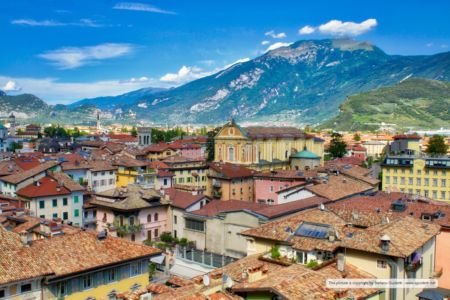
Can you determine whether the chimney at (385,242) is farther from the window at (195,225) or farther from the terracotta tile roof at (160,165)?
the terracotta tile roof at (160,165)

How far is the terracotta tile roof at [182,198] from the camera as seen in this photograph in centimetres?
5661

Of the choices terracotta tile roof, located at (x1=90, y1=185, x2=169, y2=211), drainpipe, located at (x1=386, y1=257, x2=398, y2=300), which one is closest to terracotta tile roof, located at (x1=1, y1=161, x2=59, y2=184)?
terracotta tile roof, located at (x1=90, y1=185, x2=169, y2=211)

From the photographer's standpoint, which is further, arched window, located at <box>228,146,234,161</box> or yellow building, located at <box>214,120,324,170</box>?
arched window, located at <box>228,146,234,161</box>

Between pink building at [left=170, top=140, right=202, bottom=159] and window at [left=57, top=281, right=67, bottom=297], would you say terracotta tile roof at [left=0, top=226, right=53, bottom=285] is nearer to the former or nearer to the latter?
window at [left=57, top=281, right=67, bottom=297]

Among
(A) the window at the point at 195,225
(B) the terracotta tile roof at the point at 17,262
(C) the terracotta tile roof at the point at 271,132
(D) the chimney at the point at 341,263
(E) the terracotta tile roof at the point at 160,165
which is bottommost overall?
(A) the window at the point at 195,225

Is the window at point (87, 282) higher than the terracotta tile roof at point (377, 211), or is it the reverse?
the terracotta tile roof at point (377, 211)

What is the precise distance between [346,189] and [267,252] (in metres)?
32.2

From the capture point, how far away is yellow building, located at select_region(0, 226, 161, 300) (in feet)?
82.9

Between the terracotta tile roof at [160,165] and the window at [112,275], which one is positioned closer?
the window at [112,275]

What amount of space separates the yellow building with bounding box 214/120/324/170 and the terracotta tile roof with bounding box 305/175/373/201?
40.0m

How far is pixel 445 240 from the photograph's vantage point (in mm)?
35219

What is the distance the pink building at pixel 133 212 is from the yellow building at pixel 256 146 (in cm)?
4601

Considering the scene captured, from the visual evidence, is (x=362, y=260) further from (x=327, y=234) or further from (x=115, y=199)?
(x=115, y=199)

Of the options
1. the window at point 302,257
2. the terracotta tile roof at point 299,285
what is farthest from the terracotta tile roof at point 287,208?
the terracotta tile roof at point 299,285
